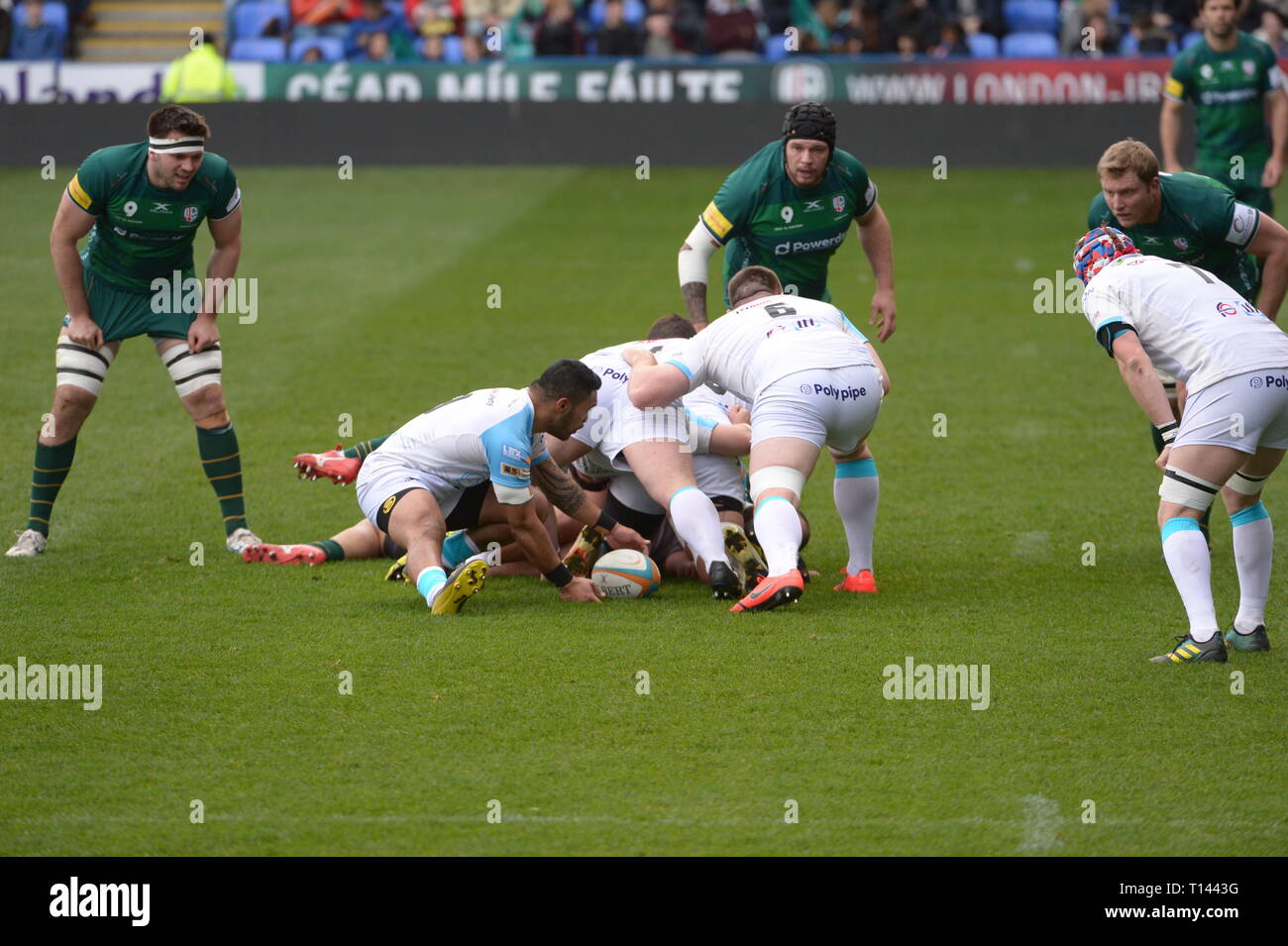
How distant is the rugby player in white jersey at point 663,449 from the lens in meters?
7.19

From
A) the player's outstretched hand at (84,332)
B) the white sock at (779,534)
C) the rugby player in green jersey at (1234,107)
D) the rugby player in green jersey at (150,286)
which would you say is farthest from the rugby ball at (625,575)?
the rugby player in green jersey at (1234,107)

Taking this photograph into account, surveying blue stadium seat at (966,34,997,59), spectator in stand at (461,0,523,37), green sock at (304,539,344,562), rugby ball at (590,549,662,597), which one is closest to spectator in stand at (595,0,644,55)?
spectator in stand at (461,0,523,37)

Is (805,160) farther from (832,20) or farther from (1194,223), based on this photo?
(832,20)

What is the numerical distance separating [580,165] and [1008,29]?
724cm

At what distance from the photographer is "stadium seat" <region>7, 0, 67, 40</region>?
→ 80.3ft

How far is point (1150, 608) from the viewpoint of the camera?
716cm

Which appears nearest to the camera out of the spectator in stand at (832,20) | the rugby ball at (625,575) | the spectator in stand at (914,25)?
the rugby ball at (625,575)

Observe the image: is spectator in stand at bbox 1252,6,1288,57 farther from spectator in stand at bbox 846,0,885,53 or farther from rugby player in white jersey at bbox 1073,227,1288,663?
rugby player in white jersey at bbox 1073,227,1288,663

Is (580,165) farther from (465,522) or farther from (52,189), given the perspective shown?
(465,522)

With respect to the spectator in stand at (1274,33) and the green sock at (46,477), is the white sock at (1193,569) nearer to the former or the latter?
the green sock at (46,477)

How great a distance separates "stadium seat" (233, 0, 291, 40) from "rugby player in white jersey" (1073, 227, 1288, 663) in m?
21.7

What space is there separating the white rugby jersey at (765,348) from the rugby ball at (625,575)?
80 cm

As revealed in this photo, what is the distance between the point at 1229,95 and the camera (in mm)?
11188
